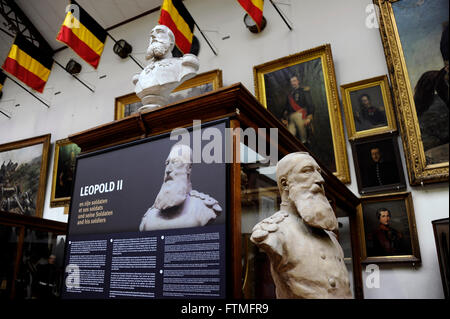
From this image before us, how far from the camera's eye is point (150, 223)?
3000mm

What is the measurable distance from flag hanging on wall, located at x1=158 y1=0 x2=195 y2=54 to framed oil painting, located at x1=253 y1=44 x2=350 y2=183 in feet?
5.08

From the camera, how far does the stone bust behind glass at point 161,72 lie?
14.0 feet

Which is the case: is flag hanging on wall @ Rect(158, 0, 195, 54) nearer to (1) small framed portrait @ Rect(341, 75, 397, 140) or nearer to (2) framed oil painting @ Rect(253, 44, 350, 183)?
(2) framed oil painting @ Rect(253, 44, 350, 183)

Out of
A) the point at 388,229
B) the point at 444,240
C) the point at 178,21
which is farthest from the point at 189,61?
the point at 388,229

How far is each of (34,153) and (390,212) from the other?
9740mm

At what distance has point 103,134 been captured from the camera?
3.69m

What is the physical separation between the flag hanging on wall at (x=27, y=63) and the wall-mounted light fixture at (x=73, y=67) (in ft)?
5.53

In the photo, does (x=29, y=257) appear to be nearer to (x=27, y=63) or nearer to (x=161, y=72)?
(x=161, y=72)

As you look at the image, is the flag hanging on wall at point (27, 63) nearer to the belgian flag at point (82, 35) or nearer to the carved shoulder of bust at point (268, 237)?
the belgian flag at point (82, 35)

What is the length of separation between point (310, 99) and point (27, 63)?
684 centimetres

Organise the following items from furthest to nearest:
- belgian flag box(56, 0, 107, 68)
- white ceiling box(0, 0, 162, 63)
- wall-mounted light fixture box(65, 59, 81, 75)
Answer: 1. wall-mounted light fixture box(65, 59, 81, 75)
2. white ceiling box(0, 0, 162, 63)
3. belgian flag box(56, 0, 107, 68)

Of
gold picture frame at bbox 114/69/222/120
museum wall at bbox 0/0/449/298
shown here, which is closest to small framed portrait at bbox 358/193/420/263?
museum wall at bbox 0/0/449/298

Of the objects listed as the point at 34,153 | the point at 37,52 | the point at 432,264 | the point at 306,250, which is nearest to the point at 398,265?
the point at 432,264

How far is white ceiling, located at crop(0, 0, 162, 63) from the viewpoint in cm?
1041
